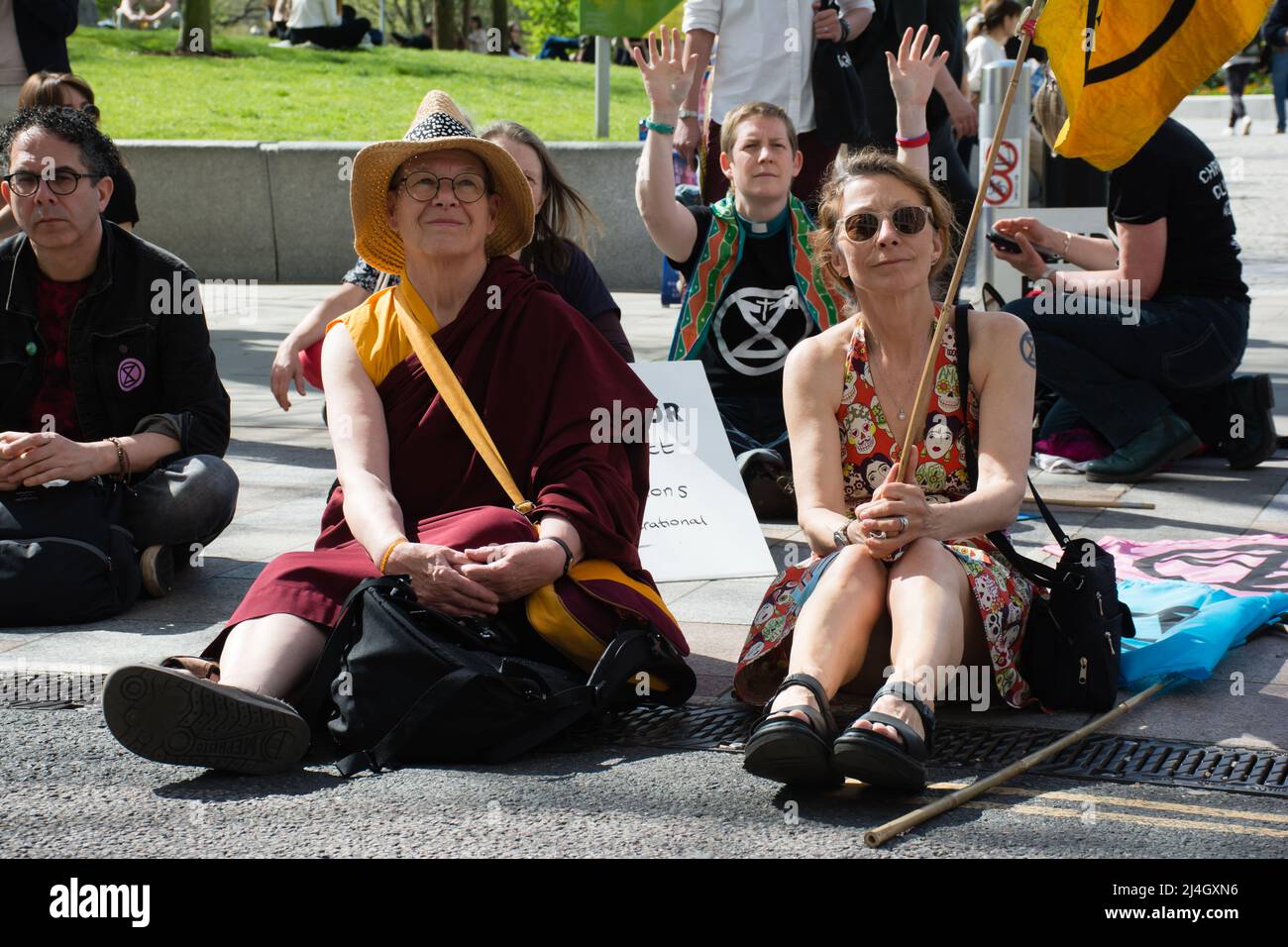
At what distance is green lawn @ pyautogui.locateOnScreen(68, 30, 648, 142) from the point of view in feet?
56.6

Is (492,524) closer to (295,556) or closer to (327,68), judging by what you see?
(295,556)

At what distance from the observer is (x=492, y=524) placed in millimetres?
4016

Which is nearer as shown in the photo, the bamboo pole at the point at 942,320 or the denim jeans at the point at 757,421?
the bamboo pole at the point at 942,320

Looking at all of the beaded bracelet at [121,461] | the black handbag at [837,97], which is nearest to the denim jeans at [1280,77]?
the black handbag at [837,97]

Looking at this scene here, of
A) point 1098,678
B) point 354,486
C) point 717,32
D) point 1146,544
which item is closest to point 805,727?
point 1098,678

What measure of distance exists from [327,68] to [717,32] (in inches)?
608

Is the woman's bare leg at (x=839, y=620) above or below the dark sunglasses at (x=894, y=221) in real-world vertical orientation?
below

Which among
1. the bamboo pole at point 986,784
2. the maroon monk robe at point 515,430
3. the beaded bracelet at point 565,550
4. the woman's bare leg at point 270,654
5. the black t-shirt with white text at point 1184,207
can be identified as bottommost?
the bamboo pole at point 986,784

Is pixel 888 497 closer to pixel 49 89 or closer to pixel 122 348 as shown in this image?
pixel 122 348

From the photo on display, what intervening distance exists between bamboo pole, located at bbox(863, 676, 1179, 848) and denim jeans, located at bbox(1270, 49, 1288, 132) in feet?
71.1

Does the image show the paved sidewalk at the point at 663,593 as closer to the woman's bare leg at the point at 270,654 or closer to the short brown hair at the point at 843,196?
the woman's bare leg at the point at 270,654

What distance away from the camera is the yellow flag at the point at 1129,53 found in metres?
4.30

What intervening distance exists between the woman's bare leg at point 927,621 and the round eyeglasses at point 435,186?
146cm

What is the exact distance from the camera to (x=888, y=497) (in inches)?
151
